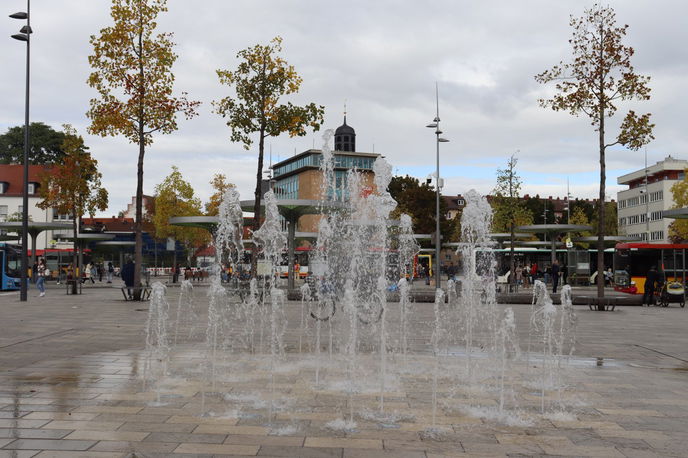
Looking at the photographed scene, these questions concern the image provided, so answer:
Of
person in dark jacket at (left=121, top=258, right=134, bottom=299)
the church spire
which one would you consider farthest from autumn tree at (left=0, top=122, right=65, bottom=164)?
the church spire

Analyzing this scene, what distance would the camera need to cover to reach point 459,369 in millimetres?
9547

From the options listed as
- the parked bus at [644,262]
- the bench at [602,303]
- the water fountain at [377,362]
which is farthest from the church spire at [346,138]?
the water fountain at [377,362]

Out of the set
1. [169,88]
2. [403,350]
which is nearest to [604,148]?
[403,350]

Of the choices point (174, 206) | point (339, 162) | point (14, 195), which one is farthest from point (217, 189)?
point (339, 162)

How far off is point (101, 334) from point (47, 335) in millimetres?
1033

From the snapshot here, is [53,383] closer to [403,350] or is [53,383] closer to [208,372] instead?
[208,372]

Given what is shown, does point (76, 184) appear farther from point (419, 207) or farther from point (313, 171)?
point (313, 171)

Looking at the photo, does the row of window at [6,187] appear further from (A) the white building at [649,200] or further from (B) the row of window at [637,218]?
(B) the row of window at [637,218]

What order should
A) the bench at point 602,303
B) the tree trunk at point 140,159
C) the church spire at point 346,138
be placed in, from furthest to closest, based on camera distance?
the church spire at point 346,138
the tree trunk at point 140,159
the bench at point 602,303

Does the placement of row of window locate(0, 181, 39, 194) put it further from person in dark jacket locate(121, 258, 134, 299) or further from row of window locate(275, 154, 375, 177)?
person in dark jacket locate(121, 258, 134, 299)

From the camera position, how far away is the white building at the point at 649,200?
268 ft

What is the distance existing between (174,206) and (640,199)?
6550cm

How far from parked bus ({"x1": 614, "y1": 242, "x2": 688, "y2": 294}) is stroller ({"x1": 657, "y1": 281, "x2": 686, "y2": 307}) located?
133 inches

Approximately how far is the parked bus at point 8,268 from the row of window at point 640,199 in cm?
7604
